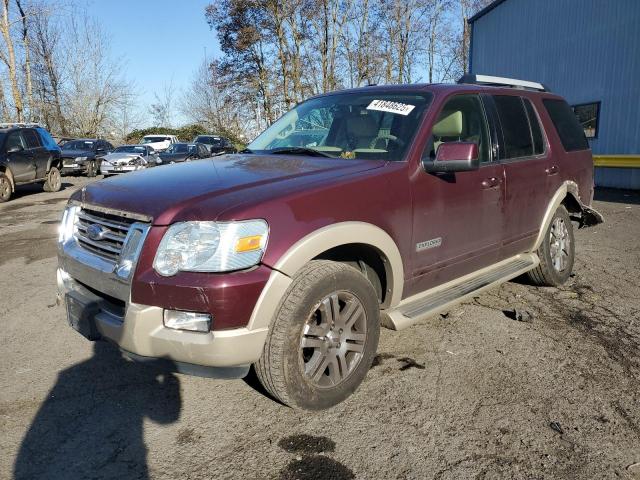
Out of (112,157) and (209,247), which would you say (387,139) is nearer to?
(209,247)

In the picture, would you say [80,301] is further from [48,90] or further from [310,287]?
[48,90]

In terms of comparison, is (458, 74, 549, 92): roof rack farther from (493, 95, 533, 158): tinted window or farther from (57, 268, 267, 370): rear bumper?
(57, 268, 267, 370): rear bumper

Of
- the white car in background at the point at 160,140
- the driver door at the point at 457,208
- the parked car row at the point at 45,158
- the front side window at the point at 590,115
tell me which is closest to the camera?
the driver door at the point at 457,208

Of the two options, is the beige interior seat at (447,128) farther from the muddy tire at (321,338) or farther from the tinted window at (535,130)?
the muddy tire at (321,338)

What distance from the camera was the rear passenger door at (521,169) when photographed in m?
4.13

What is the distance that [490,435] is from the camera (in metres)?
2.64

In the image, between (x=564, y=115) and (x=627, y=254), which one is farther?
(x=627, y=254)

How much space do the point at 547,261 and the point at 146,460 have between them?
391 cm

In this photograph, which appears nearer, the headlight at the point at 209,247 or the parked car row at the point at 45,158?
the headlight at the point at 209,247

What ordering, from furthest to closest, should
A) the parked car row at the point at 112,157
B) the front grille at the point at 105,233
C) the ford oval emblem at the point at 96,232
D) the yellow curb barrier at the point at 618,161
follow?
the parked car row at the point at 112,157, the yellow curb barrier at the point at 618,161, the ford oval emblem at the point at 96,232, the front grille at the point at 105,233

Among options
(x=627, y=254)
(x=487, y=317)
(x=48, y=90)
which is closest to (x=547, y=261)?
(x=487, y=317)

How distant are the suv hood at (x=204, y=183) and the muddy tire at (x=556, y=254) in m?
2.41

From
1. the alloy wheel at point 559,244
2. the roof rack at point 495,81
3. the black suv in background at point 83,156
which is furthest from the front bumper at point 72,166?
the alloy wheel at point 559,244

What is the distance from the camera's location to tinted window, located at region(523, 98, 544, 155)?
454 centimetres
